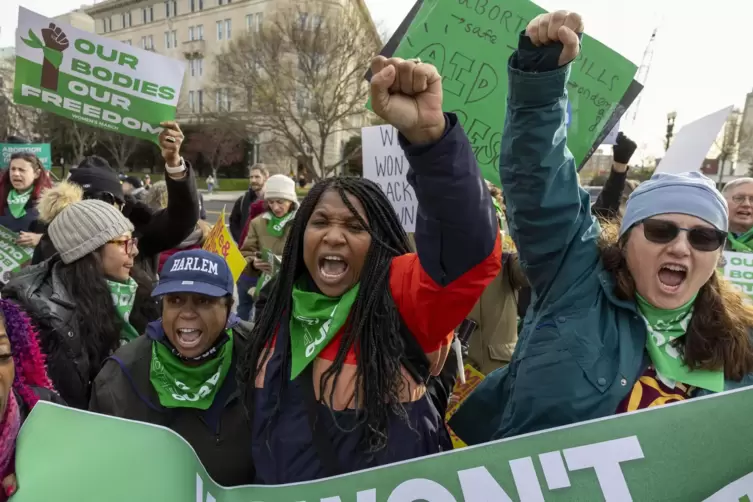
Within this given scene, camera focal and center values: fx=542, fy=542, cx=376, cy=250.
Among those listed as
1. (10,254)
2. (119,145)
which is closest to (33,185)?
(10,254)

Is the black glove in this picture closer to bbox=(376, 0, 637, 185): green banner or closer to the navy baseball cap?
bbox=(376, 0, 637, 185): green banner

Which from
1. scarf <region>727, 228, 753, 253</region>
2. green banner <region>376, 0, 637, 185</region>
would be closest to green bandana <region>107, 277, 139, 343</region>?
green banner <region>376, 0, 637, 185</region>

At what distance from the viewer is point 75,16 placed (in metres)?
50.2

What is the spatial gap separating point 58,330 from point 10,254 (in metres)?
2.74

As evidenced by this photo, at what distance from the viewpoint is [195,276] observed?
2.08 meters

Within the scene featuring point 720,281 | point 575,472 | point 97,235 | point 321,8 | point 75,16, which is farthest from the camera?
point 75,16

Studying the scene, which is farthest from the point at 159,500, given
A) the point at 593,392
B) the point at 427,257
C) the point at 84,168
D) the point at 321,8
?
the point at 321,8

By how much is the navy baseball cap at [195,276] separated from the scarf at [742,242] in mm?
3575

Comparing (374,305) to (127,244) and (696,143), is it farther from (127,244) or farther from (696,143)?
(696,143)

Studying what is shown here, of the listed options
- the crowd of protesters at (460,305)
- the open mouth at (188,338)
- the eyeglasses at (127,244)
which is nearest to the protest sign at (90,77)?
the eyeglasses at (127,244)

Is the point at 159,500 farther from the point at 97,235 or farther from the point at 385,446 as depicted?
the point at 97,235

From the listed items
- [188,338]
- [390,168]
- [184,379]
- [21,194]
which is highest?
[390,168]

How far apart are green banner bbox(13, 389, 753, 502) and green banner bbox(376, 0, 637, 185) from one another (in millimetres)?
1804

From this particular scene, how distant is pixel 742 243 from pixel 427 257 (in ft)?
12.1
